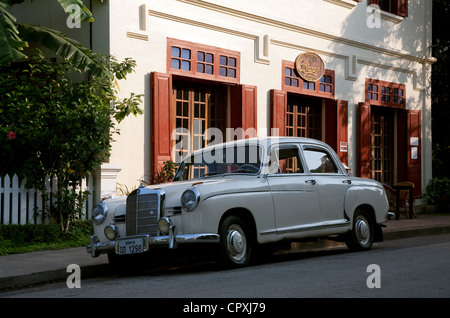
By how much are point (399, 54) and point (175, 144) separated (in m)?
8.82

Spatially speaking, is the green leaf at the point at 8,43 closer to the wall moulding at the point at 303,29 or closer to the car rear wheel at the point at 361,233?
the wall moulding at the point at 303,29

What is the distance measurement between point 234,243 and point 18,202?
15.2 feet

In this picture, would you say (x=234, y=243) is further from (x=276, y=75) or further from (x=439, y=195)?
(x=439, y=195)

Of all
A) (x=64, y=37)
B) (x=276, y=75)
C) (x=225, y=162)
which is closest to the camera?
(x=225, y=162)

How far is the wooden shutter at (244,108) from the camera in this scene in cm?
1501

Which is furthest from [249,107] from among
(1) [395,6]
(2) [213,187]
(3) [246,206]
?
(1) [395,6]

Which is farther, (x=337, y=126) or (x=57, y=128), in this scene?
(x=337, y=126)

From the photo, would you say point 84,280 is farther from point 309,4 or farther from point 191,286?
point 309,4

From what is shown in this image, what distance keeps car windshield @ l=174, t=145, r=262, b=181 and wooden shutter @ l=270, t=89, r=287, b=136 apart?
5.96 metres

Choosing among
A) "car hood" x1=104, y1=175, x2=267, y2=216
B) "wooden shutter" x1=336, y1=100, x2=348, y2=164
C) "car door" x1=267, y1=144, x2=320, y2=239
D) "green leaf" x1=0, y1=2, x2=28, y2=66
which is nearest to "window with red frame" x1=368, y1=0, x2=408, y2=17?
"wooden shutter" x1=336, y1=100, x2=348, y2=164

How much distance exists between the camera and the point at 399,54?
19781 mm

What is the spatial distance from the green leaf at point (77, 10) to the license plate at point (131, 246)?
16.1 ft

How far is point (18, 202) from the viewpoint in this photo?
11359 millimetres

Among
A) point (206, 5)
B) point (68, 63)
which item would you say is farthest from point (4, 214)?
point (206, 5)
